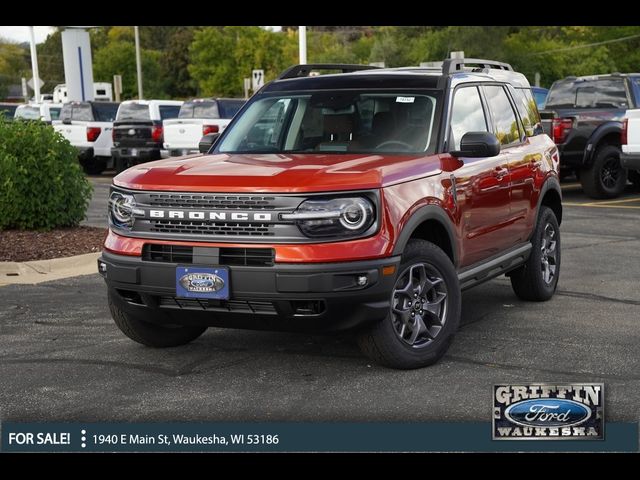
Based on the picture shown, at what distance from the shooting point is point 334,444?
188 inches

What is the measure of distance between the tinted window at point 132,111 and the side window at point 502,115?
657 inches

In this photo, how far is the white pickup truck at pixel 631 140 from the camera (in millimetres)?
15047

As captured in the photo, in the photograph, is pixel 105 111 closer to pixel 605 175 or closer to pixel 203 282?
pixel 605 175

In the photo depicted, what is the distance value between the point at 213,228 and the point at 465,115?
88.0 inches

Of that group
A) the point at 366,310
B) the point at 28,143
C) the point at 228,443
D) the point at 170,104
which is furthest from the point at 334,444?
the point at 170,104

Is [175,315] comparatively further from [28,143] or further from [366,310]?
[28,143]

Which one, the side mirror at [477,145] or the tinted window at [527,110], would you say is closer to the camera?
the side mirror at [477,145]

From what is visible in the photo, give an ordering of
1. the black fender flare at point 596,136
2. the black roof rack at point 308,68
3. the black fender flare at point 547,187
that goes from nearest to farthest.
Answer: the black roof rack at point 308,68, the black fender flare at point 547,187, the black fender flare at point 596,136

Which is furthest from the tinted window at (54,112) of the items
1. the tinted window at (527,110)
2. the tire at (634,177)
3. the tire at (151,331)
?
the tire at (151,331)

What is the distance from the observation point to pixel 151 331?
257 inches

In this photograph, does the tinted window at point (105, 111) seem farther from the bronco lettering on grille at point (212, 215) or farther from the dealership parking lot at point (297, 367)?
the bronco lettering on grille at point (212, 215)

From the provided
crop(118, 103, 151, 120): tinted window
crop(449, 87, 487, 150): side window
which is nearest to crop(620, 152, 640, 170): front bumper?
crop(449, 87, 487, 150): side window

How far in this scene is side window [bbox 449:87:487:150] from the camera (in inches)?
265

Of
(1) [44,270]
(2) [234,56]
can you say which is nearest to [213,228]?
(1) [44,270]
